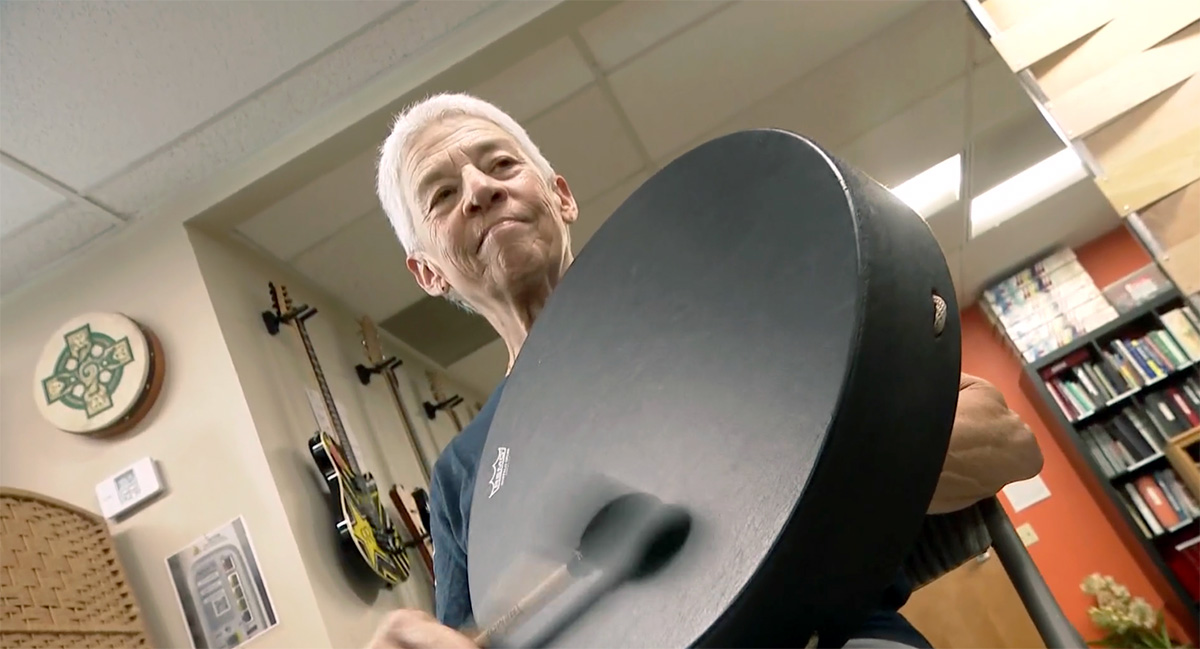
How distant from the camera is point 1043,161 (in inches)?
137

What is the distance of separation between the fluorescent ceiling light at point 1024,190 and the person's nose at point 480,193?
3.17 m

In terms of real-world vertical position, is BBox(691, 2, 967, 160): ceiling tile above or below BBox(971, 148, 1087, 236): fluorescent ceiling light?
above

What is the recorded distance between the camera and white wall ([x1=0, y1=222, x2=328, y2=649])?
1719mm

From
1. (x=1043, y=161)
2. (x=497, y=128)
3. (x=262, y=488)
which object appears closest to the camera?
(x=497, y=128)

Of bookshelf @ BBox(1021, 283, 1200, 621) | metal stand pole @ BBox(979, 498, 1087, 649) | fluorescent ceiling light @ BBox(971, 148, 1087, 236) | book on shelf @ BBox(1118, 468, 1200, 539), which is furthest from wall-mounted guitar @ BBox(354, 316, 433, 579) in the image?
book on shelf @ BBox(1118, 468, 1200, 539)

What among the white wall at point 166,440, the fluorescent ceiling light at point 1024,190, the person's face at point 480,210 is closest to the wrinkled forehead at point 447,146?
the person's face at point 480,210

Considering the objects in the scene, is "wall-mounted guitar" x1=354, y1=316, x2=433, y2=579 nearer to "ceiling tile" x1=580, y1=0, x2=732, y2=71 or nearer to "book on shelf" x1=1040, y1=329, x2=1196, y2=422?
"ceiling tile" x1=580, y1=0, x2=732, y2=71

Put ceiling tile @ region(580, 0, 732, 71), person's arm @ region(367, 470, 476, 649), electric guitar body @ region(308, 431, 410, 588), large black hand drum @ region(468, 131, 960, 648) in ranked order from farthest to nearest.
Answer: ceiling tile @ region(580, 0, 732, 71), electric guitar body @ region(308, 431, 410, 588), person's arm @ region(367, 470, 476, 649), large black hand drum @ region(468, 131, 960, 648)

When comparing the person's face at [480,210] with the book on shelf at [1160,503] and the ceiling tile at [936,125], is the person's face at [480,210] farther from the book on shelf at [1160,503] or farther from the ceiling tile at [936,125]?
the book on shelf at [1160,503]

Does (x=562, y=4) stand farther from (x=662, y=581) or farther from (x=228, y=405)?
(x=662, y=581)

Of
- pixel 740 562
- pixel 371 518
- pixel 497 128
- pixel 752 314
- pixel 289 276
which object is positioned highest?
pixel 289 276

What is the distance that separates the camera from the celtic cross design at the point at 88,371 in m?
1.88

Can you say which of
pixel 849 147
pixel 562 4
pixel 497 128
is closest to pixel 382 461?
pixel 562 4

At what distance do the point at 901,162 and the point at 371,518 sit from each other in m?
2.28
